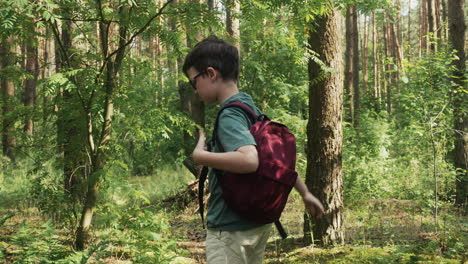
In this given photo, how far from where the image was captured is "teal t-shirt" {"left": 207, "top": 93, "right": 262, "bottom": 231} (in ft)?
5.66

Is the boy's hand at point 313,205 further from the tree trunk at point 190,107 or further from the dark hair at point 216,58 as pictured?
the tree trunk at point 190,107

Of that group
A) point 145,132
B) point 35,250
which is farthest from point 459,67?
point 35,250

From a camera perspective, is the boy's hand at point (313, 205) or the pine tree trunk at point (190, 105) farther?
the pine tree trunk at point (190, 105)

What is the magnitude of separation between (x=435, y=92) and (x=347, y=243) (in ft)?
8.72

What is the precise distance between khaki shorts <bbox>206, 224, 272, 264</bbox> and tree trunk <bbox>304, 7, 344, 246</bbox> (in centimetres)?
358

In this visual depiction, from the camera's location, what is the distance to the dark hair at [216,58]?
6.40 feet

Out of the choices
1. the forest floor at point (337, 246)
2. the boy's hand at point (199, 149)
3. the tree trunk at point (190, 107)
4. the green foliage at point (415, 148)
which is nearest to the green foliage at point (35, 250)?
the forest floor at point (337, 246)

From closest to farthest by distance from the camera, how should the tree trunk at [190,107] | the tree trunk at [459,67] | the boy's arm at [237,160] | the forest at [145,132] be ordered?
the boy's arm at [237,160]
the forest at [145,132]
the tree trunk at [459,67]
the tree trunk at [190,107]

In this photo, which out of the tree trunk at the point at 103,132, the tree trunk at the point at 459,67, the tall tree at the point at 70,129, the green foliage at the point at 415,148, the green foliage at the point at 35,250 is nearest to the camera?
the green foliage at the point at 35,250

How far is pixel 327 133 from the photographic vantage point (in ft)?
17.5

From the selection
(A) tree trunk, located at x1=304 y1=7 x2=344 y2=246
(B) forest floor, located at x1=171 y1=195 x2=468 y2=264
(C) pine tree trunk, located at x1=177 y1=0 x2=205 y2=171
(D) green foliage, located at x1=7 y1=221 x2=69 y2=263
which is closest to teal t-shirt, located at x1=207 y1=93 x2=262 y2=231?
(D) green foliage, located at x1=7 y1=221 x2=69 y2=263

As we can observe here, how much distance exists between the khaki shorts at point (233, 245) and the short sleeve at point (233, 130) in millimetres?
422

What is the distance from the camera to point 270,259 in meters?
5.25

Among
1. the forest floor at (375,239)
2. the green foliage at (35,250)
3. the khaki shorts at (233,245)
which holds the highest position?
the khaki shorts at (233,245)
